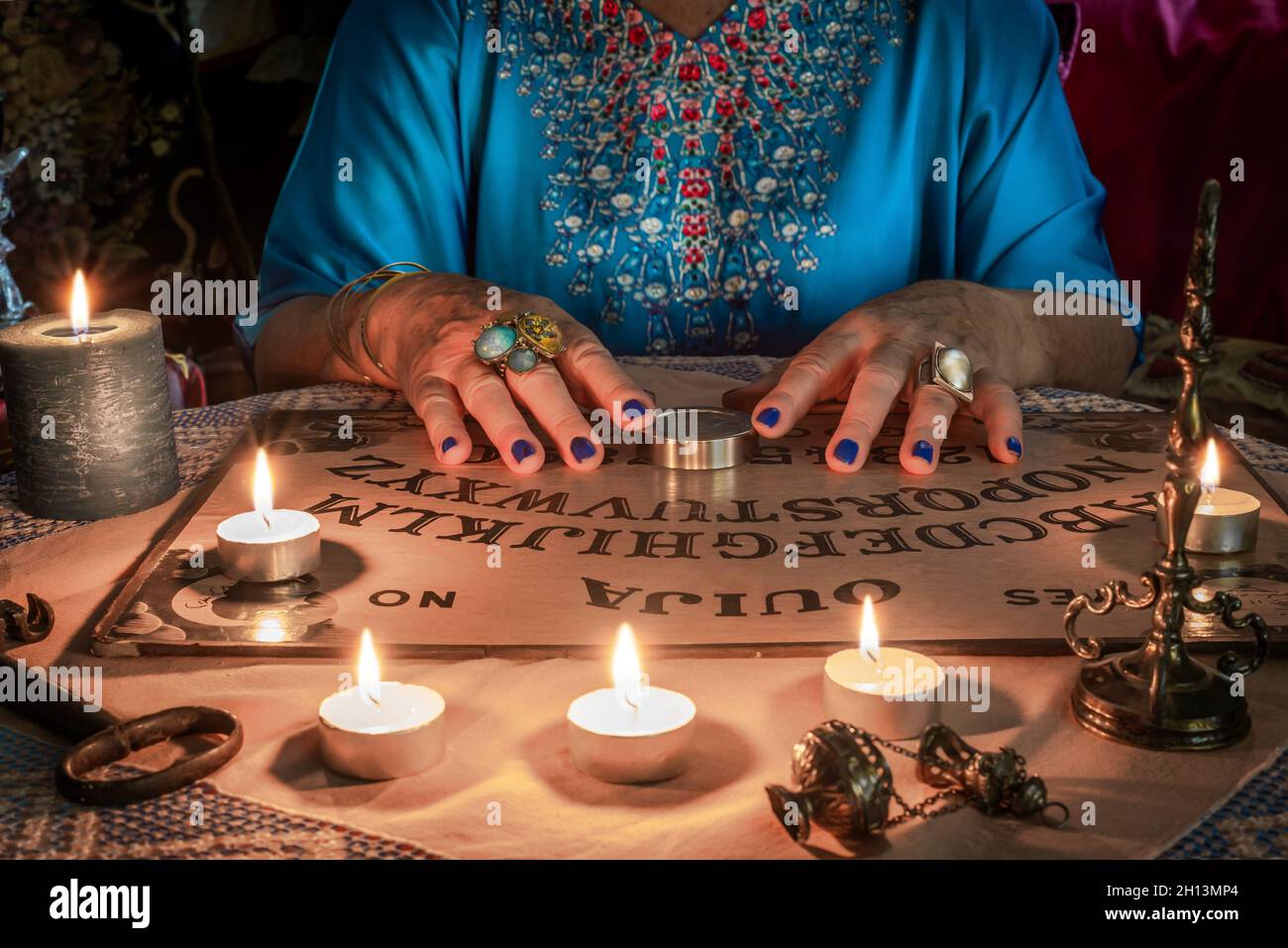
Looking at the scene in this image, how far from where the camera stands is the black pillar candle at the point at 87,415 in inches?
35.3

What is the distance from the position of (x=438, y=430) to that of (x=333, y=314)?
12.8 inches

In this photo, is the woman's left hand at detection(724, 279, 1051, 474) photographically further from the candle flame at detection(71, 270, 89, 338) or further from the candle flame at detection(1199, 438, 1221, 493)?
the candle flame at detection(71, 270, 89, 338)

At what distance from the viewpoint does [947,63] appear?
5.06ft

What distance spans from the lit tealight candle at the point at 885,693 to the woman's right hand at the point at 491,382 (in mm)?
421

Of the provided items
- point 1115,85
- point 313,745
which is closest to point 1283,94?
point 1115,85

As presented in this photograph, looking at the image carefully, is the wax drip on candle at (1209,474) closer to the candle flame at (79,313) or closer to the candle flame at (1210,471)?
the candle flame at (1210,471)

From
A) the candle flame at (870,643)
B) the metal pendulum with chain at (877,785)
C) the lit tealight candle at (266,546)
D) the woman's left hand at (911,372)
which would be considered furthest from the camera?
the woman's left hand at (911,372)

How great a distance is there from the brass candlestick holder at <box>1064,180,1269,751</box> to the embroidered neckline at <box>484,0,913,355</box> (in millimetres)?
964

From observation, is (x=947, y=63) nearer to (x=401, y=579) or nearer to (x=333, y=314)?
(x=333, y=314)

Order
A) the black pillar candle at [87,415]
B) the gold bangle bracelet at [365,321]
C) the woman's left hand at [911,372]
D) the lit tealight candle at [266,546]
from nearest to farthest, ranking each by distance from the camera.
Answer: the lit tealight candle at [266,546] < the black pillar candle at [87,415] < the woman's left hand at [911,372] < the gold bangle bracelet at [365,321]

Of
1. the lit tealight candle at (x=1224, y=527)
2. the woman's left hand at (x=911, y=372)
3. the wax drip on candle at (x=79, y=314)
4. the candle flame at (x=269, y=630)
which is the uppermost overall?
the wax drip on candle at (x=79, y=314)

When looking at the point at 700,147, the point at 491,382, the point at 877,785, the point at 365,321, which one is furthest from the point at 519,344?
the point at 877,785

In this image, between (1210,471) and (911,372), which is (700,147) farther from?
(1210,471)

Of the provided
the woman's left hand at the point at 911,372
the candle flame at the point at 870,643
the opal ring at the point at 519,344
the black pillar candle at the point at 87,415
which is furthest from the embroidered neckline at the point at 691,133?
the candle flame at the point at 870,643
